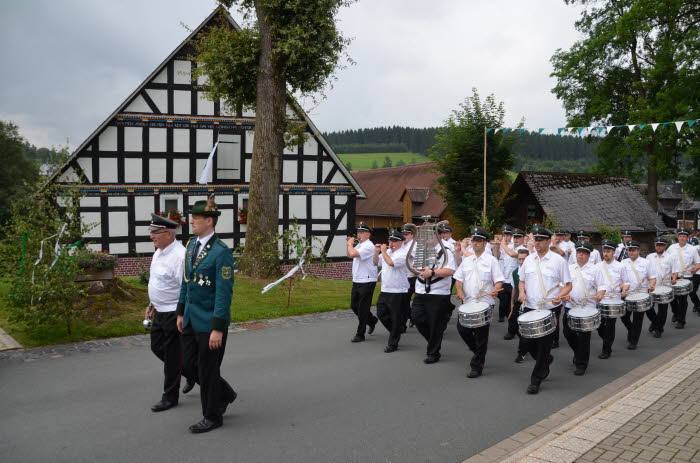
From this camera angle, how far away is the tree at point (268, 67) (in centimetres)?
1523

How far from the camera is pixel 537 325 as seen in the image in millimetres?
6715

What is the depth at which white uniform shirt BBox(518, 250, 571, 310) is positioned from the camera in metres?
7.30

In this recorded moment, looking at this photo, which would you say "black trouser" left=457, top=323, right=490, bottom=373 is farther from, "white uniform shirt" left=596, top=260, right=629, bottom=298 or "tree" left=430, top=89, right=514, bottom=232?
"tree" left=430, top=89, right=514, bottom=232

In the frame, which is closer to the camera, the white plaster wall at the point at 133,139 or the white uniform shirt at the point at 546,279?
the white uniform shirt at the point at 546,279

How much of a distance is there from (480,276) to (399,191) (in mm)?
33329

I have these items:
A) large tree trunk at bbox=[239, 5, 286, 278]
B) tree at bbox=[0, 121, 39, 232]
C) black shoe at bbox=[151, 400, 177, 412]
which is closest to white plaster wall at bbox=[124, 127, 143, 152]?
large tree trunk at bbox=[239, 5, 286, 278]

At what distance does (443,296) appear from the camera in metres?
8.04

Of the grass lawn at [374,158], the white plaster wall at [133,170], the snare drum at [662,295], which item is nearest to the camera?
the snare drum at [662,295]

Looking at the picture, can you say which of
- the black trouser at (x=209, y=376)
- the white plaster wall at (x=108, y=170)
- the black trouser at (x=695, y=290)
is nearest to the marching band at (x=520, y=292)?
the black trouser at (x=695, y=290)

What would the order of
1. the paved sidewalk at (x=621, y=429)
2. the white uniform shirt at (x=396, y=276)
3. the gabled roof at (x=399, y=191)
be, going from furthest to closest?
the gabled roof at (x=399, y=191) < the white uniform shirt at (x=396, y=276) < the paved sidewalk at (x=621, y=429)

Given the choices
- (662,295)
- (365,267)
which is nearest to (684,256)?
(662,295)

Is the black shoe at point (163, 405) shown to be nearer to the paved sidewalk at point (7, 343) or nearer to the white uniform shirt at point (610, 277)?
the paved sidewalk at point (7, 343)

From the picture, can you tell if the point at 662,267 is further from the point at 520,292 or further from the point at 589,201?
the point at 589,201

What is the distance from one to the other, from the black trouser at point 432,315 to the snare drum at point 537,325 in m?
1.35
